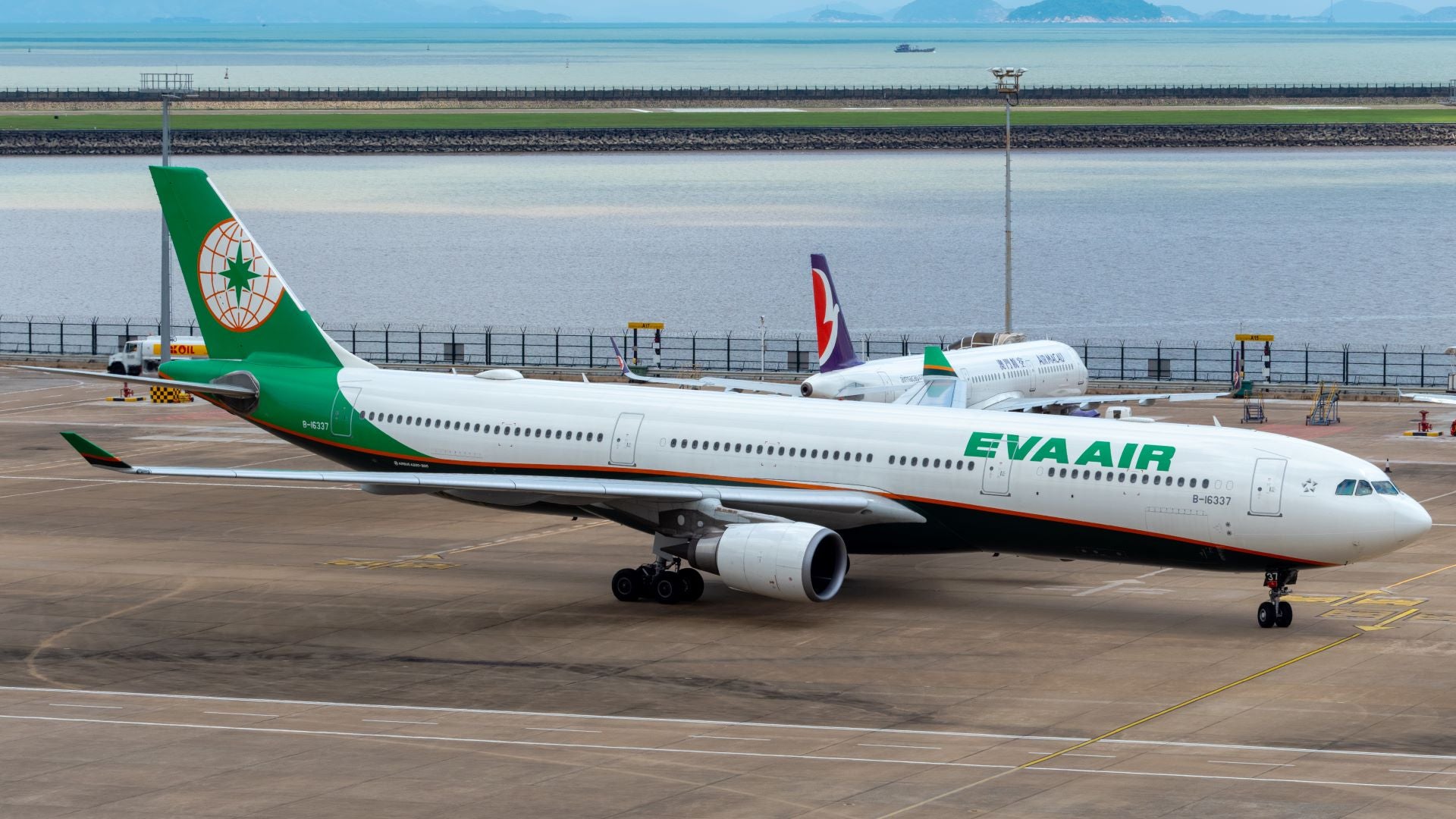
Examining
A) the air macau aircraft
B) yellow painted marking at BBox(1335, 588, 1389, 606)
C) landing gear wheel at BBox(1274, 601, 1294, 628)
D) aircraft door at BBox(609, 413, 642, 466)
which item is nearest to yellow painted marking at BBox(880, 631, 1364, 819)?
landing gear wheel at BBox(1274, 601, 1294, 628)

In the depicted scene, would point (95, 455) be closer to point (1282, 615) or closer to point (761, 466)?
point (761, 466)

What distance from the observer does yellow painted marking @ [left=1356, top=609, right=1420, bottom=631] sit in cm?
3953

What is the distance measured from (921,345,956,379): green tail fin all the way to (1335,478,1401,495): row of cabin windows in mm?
23828

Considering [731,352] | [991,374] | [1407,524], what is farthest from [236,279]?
[731,352]

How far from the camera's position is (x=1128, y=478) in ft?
129

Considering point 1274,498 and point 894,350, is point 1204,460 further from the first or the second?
point 894,350

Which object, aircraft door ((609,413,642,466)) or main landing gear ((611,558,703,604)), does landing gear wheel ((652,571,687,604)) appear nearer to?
main landing gear ((611,558,703,604))

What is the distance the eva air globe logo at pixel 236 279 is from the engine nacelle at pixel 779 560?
47.9 ft

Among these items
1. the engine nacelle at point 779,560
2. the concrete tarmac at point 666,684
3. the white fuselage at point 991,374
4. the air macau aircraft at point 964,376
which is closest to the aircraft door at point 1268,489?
the concrete tarmac at point 666,684

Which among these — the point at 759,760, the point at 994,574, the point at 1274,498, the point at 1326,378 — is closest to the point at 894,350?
the point at 1326,378

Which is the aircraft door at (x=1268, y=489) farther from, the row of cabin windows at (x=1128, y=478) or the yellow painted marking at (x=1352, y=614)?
the yellow painted marking at (x=1352, y=614)

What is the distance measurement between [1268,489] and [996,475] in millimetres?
5562

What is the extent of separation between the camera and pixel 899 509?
41.4 m

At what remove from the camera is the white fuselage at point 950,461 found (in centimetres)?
3825
